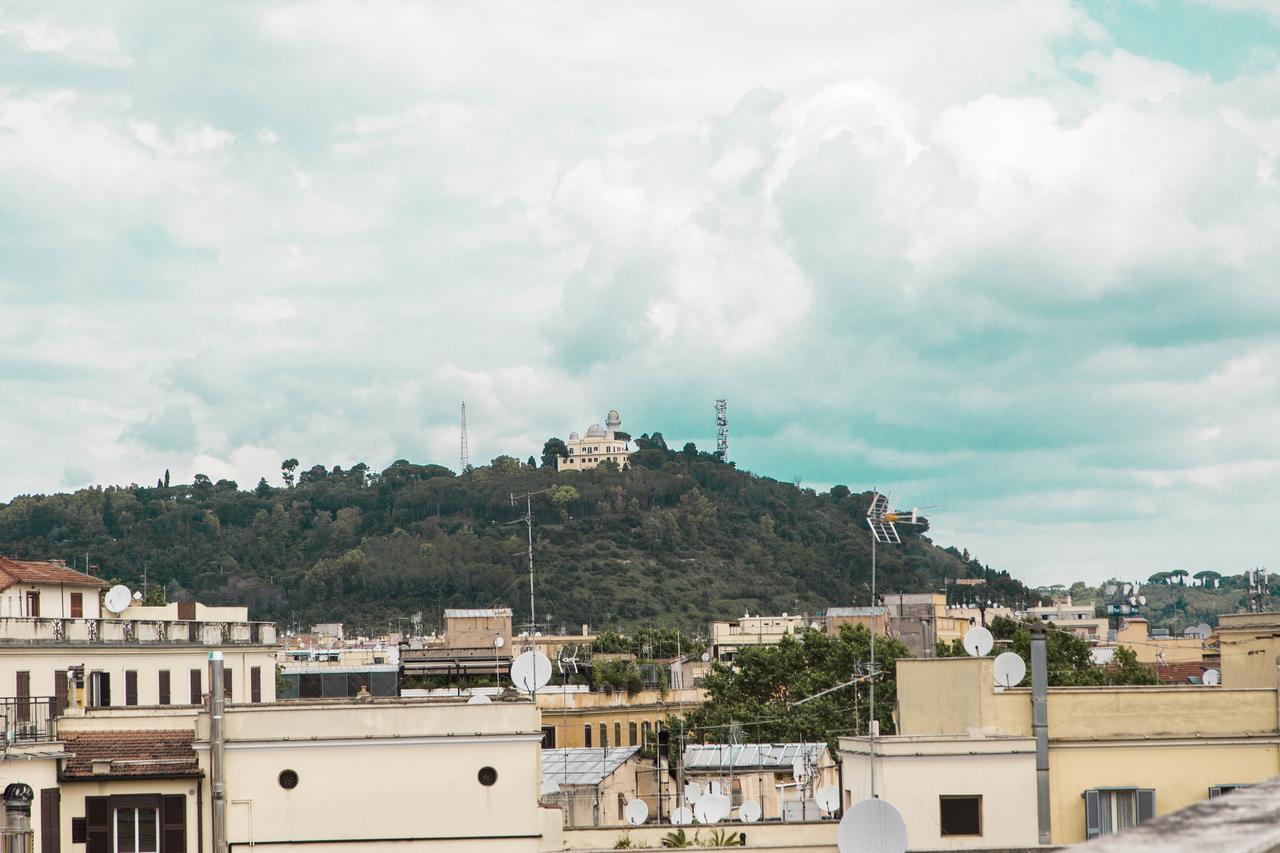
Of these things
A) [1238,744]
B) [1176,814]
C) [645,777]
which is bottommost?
[645,777]

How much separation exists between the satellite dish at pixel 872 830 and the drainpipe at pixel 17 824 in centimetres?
1266

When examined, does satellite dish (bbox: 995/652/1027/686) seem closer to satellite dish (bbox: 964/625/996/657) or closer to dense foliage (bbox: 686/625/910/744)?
satellite dish (bbox: 964/625/996/657)

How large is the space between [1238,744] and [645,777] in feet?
125

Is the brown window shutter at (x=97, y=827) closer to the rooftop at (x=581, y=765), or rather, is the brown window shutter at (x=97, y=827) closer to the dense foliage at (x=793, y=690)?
the rooftop at (x=581, y=765)

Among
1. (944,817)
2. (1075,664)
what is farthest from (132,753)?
(1075,664)

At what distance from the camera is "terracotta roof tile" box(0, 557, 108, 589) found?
170 feet

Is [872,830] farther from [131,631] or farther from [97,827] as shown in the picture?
[131,631]

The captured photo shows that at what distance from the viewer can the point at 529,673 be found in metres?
27.8

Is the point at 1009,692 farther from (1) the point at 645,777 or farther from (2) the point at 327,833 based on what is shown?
(1) the point at 645,777

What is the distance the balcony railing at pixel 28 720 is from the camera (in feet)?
99.8

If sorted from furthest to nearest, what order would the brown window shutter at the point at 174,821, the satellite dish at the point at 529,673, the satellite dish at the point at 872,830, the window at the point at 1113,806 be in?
the brown window shutter at the point at 174,821, the satellite dish at the point at 529,673, the window at the point at 1113,806, the satellite dish at the point at 872,830

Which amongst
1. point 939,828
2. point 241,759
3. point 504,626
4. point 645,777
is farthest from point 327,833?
point 504,626

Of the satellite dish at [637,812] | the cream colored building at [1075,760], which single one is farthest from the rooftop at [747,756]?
the cream colored building at [1075,760]

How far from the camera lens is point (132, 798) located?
2923 cm
